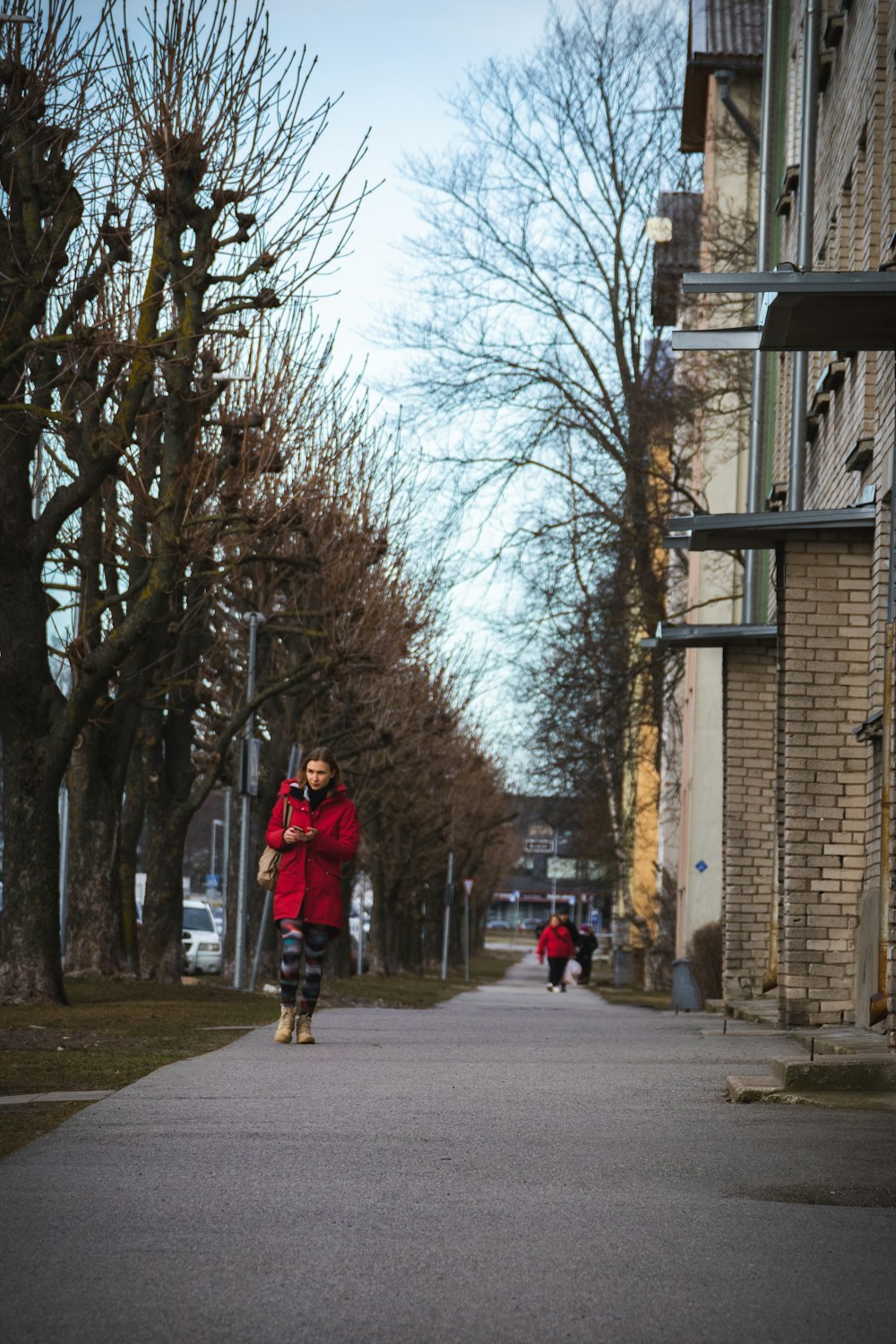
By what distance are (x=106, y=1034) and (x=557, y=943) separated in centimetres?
2663

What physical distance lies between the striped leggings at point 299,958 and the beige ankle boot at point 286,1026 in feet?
0.12

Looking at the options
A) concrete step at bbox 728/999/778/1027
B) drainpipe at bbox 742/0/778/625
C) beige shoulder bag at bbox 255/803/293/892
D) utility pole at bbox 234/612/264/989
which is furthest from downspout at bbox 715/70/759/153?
beige shoulder bag at bbox 255/803/293/892

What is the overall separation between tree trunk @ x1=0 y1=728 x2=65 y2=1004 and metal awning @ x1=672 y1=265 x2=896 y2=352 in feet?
23.6

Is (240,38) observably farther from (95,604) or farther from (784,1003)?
(784,1003)

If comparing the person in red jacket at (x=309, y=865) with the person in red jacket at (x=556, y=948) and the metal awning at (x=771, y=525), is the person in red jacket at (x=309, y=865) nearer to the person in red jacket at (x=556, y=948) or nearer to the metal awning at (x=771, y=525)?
the metal awning at (x=771, y=525)

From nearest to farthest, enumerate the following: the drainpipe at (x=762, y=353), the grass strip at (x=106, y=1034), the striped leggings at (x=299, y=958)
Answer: the grass strip at (x=106, y=1034) → the striped leggings at (x=299, y=958) → the drainpipe at (x=762, y=353)

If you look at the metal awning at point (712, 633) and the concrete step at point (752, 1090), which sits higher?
the metal awning at point (712, 633)

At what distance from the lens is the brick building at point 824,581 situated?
12.9 metres

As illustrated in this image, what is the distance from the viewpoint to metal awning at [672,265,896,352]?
1135 centimetres

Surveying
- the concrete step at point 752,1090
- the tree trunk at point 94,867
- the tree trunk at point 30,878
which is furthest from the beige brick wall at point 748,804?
the concrete step at point 752,1090

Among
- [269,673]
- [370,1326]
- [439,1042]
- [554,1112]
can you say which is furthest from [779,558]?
[269,673]

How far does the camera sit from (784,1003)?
1656 cm

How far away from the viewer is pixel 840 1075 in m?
9.45

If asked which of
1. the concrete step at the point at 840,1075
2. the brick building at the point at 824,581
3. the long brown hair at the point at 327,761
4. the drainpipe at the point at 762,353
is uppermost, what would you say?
the drainpipe at the point at 762,353
